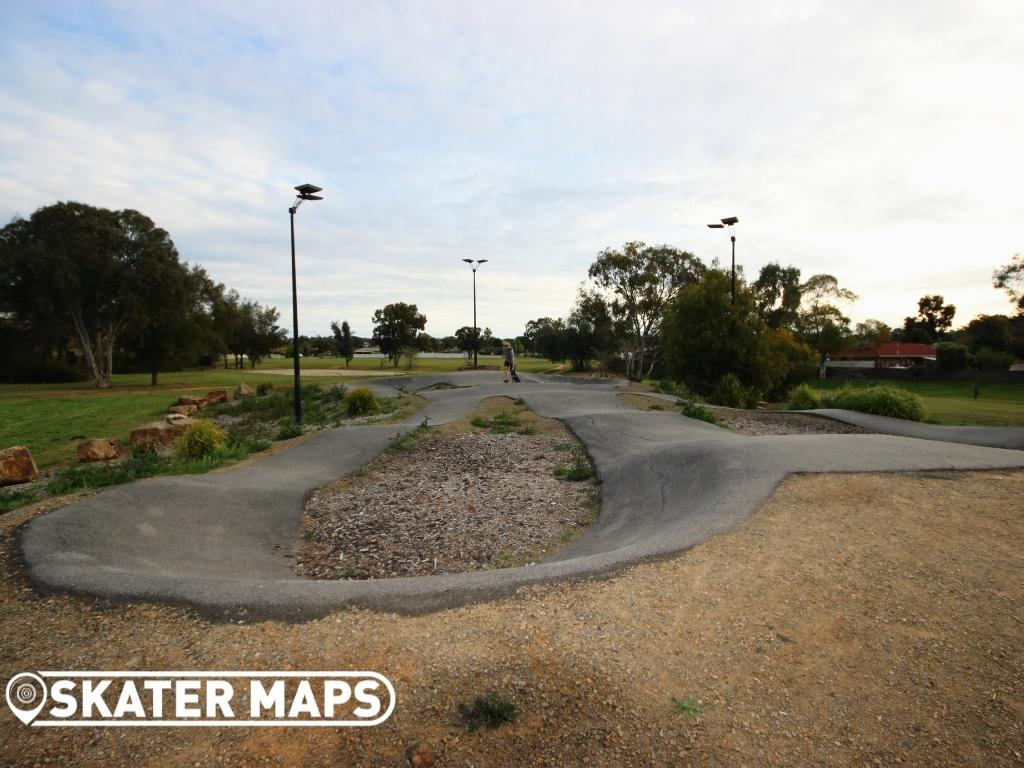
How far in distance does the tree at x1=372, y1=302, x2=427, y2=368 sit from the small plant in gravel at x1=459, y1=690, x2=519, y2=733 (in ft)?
199

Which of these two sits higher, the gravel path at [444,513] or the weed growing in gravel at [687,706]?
the weed growing in gravel at [687,706]

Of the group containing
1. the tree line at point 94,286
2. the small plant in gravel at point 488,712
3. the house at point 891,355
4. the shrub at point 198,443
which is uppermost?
the tree line at point 94,286

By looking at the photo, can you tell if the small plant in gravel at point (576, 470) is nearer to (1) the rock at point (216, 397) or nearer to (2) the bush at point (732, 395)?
(2) the bush at point (732, 395)

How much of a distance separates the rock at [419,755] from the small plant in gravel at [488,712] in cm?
25

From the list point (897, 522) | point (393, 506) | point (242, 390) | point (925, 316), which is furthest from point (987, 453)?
point (925, 316)

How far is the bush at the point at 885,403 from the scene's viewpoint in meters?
15.5

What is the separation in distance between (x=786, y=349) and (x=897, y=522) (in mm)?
34085

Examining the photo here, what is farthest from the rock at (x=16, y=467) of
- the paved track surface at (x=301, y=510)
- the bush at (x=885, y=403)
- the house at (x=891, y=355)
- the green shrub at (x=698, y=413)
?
the house at (x=891, y=355)

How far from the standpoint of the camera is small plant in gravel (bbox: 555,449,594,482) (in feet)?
32.6

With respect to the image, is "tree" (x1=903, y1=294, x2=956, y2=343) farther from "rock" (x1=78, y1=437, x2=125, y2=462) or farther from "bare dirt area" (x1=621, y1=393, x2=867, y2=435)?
"rock" (x1=78, y1=437, x2=125, y2=462)

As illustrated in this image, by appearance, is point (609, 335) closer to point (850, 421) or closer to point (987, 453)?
point (850, 421)

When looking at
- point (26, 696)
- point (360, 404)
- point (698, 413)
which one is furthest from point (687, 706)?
point (360, 404)

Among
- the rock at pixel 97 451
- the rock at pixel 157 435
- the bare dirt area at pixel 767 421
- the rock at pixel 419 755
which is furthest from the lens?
the rock at pixel 157 435

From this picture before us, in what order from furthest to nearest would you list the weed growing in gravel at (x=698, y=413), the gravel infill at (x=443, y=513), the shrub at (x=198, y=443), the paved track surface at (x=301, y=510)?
the weed growing in gravel at (x=698, y=413) → the shrub at (x=198, y=443) → the gravel infill at (x=443, y=513) → the paved track surface at (x=301, y=510)
